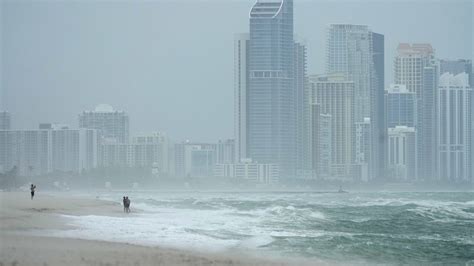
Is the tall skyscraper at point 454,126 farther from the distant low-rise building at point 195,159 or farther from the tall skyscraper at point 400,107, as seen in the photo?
the distant low-rise building at point 195,159

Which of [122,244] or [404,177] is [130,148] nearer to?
[404,177]

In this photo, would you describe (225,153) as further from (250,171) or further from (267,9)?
(267,9)

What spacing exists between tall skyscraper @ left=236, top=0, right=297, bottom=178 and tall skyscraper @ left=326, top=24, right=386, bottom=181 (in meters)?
12.2

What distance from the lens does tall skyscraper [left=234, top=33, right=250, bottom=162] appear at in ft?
447

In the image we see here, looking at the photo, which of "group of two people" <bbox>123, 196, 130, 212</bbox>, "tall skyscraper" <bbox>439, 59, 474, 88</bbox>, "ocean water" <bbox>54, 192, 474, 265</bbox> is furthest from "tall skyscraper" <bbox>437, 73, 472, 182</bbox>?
"ocean water" <bbox>54, 192, 474, 265</bbox>

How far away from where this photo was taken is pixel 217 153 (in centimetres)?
12875

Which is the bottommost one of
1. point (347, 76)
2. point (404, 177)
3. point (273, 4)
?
point (404, 177)

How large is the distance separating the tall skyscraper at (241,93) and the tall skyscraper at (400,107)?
25.4 meters

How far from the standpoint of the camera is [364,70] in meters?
158

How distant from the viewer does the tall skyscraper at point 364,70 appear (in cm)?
13562

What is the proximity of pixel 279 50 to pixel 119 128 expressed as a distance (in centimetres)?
4451

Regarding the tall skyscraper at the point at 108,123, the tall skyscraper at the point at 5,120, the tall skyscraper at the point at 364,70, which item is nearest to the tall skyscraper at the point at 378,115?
the tall skyscraper at the point at 364,70

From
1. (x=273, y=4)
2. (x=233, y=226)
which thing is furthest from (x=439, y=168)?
(x=233, y=226)

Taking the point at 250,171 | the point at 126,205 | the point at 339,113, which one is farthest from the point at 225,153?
the point at 126,205
